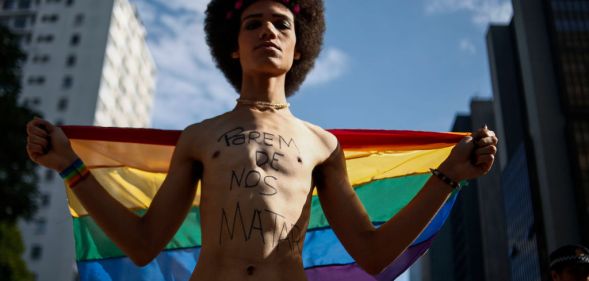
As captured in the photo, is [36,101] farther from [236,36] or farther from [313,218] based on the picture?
[236,36]

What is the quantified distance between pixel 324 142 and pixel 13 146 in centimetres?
1703

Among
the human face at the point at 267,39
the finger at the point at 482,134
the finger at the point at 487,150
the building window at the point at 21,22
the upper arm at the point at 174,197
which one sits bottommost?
the upper arm at the point at 174,197

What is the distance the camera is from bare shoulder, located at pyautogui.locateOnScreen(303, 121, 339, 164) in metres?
3.90

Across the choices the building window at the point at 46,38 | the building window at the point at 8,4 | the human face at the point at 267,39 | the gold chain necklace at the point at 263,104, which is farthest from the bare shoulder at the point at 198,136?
the building window at the point at 8,4

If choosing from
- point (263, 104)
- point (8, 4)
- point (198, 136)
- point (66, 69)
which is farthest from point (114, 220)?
point (8, 4)

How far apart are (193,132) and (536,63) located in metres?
70.2

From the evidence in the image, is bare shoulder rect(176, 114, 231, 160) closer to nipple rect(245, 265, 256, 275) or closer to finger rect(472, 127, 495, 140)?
nipple rect(245, 265, 256, 275)

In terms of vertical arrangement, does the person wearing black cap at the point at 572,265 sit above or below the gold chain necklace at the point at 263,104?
below

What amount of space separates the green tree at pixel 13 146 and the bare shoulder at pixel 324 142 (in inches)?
662

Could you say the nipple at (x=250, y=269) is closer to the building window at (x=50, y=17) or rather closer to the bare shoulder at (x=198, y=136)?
the bare shoulder at (x=198, y=136)

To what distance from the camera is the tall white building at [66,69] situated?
5947 cm

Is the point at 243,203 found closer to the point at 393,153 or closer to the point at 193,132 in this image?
the point at 193,132

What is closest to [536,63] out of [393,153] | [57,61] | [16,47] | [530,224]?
[530,224]

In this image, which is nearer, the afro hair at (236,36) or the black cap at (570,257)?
the afro hair at (236,36)
